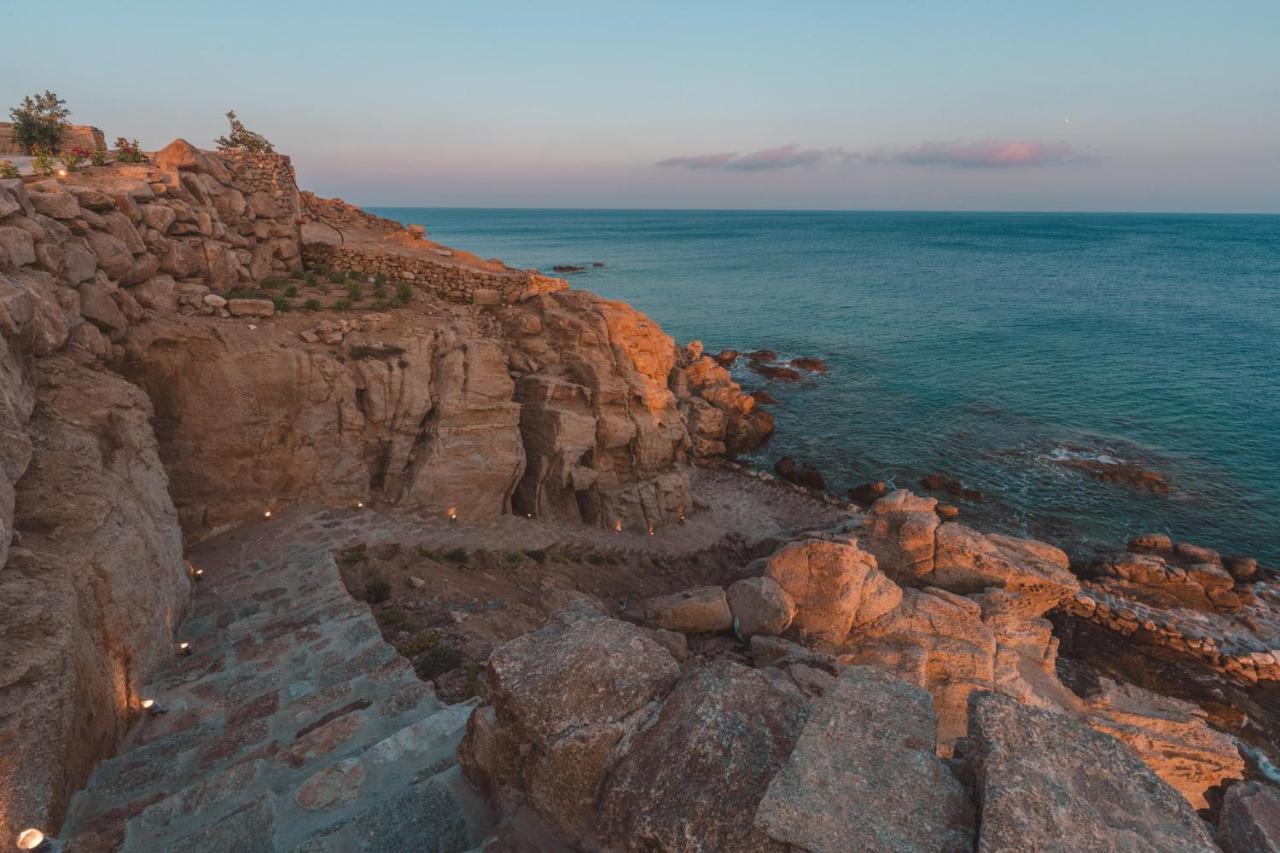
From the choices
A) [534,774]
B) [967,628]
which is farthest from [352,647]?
[967,628]

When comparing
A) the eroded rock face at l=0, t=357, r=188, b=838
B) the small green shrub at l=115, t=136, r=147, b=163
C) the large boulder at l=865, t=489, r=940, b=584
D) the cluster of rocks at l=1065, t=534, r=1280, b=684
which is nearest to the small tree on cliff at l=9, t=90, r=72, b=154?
the small green shrub at l=115, t=136, r=147, b=163

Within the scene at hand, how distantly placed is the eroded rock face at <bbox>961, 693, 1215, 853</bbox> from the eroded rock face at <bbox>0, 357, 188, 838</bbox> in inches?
333

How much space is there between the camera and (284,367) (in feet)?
51.5

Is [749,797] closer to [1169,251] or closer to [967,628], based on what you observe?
[967,628]

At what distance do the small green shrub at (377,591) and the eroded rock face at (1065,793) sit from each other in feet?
36.8

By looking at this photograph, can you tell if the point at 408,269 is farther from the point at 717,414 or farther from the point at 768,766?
the point at 768,766

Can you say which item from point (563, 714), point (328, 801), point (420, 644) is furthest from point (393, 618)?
point (563, 714)

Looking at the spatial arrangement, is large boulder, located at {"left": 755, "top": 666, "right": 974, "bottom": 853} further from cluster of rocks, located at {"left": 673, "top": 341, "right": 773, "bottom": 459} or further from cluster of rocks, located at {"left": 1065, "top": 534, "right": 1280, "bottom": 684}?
cluster of rocks, located at {"left": 673, "top": 341, "right": 773, "bottom": 459}

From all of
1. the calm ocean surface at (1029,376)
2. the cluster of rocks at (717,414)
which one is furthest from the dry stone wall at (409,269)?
the calm ocean surface at (1029,376)

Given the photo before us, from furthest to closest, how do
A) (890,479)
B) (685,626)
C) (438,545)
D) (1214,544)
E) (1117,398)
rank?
(1117,398), (890,479), (1214,544), (438,545), (685,626)

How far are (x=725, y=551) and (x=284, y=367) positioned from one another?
1612 centimetres

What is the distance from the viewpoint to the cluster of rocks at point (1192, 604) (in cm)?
1934

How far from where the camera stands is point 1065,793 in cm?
361

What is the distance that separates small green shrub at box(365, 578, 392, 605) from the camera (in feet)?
39.9
